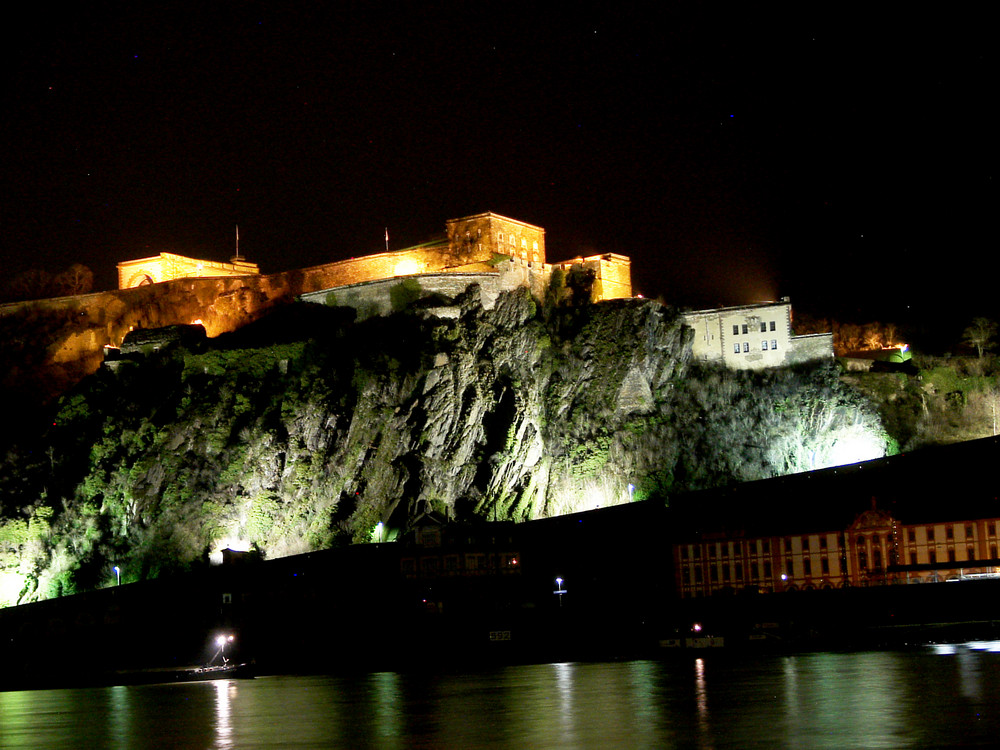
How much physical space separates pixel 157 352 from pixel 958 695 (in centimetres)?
5269

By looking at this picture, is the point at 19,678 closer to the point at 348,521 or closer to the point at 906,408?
the point at 348,521

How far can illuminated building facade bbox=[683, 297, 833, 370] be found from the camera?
6394 cm

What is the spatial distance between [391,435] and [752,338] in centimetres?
2155

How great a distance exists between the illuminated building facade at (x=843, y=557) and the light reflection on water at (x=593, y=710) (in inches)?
387

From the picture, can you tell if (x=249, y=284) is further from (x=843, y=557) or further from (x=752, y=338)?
(x=843, y=557)

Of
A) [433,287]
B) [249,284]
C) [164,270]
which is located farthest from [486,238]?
[164,270]

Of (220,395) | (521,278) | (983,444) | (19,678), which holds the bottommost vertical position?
(19,678)

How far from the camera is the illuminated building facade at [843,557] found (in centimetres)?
4534

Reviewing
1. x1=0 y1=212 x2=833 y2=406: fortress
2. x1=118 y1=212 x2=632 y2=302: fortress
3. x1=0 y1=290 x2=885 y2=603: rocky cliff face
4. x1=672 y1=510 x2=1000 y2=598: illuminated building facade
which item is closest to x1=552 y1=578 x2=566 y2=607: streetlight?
x1=672 y1=510 x2=1000 y2=598: illuminated building facade

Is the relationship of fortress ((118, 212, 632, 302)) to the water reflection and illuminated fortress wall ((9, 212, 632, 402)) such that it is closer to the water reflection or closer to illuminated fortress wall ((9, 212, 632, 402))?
illuminated fortress wall ((9, 212, 632, 402))

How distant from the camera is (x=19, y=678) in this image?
5141 cm

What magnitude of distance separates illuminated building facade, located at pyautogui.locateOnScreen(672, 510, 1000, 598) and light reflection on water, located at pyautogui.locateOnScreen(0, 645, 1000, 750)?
9.82 metres

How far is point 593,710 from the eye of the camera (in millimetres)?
23641

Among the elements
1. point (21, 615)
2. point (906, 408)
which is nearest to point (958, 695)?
point (906, 408)
